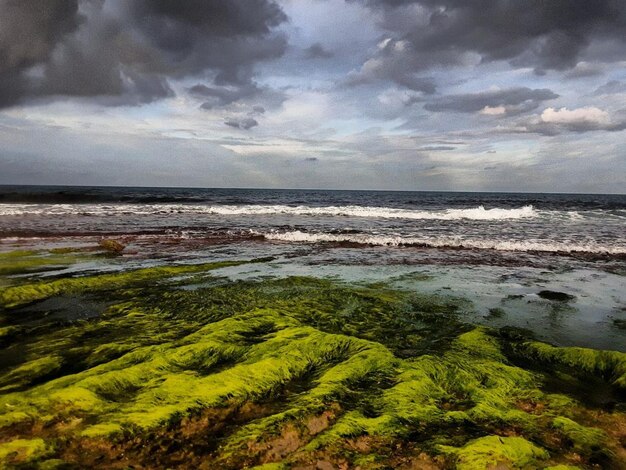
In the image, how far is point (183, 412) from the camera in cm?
343

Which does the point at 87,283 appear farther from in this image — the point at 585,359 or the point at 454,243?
the point at 454,243

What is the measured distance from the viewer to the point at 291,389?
3998 mm

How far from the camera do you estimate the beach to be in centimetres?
302

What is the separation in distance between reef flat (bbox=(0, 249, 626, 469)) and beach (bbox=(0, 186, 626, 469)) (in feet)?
0.06

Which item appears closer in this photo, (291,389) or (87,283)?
(291,389)

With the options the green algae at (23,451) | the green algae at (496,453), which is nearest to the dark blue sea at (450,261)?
the green algae at (496,453)

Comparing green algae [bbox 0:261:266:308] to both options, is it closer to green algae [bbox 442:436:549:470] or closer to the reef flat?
the reef flat

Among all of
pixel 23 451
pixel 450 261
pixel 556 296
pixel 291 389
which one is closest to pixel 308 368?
pixel 291 389

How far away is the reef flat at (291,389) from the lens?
2.97 metres

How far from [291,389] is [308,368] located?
20.9 inches

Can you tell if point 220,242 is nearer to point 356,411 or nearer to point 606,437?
point 356,411

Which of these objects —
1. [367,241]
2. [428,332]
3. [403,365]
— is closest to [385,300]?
[428,332]

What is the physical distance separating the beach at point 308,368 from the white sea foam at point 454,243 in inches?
183

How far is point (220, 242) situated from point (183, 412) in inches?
481
